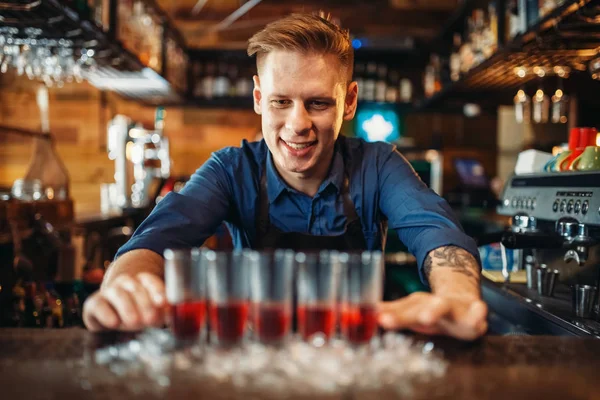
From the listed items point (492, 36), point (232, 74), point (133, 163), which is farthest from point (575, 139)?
point (232, 74)

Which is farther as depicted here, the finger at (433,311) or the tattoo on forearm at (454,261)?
the tattoo on forearm at (454,261)

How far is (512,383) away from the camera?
0.79 metres

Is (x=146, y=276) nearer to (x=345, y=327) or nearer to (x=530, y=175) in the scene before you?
(x=345, y=327)

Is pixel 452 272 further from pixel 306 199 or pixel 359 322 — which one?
pixel 306 199

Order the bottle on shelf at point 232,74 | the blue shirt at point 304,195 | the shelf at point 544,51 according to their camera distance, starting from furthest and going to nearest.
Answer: the bottle on shelf at point 232,74 < the shelf at point 544,51 < the blue shirt at point 304,195

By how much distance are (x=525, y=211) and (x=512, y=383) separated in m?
1.30

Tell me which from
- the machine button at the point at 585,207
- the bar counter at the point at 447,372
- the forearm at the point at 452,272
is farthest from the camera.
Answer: the machine button at the point at 585,207

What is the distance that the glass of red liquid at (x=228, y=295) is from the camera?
883 millimetres

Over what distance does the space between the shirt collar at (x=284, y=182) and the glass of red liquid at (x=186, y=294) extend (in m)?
0.88

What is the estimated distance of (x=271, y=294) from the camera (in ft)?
2.90

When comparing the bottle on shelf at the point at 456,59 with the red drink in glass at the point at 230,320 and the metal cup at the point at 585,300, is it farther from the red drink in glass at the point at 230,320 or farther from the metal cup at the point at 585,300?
the red drink in glass at the point at 230,320

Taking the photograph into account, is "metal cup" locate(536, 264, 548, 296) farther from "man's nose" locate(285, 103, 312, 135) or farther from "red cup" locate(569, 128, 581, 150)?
"man's nose" locate(285, 103, 312, 135)

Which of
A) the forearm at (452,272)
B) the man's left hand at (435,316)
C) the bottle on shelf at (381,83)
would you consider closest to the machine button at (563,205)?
the forearm at (452,272)

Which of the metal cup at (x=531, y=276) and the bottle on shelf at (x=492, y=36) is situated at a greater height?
the bottle on shelf at (x=492, y=36)
